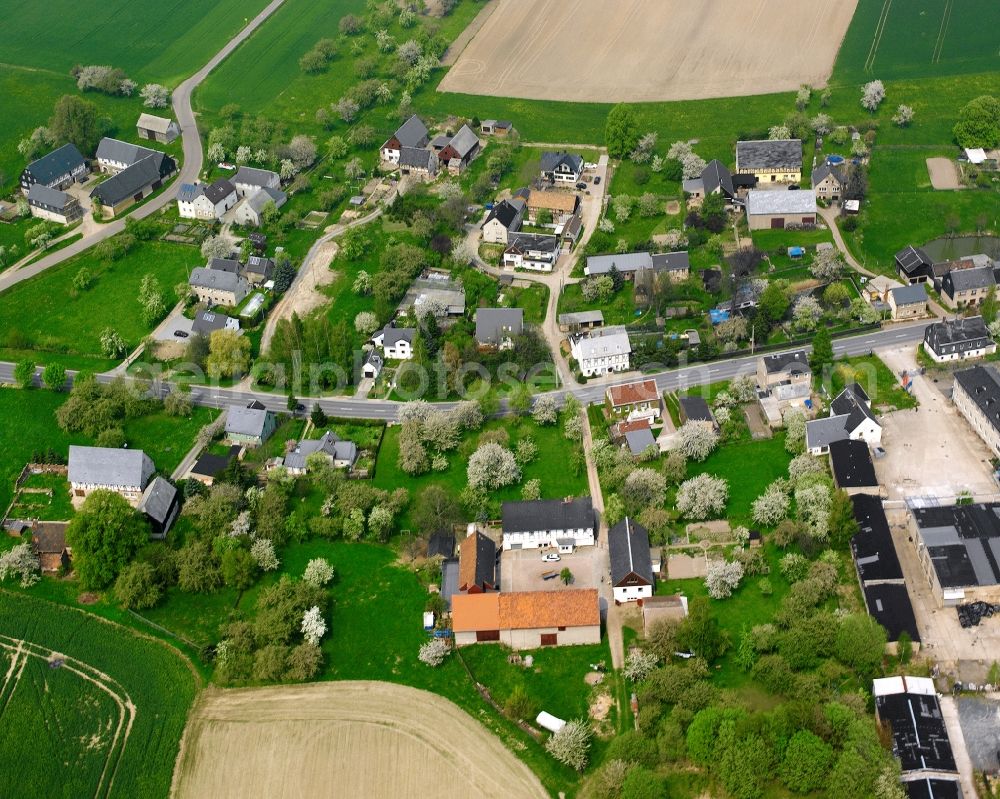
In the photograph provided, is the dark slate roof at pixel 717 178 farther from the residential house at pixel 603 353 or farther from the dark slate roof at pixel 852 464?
the dark slate roof at pixel 852 464

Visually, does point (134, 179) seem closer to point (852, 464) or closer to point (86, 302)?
point (86, 302)

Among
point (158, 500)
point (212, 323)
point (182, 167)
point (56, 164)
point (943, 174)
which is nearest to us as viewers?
point (158, 500)

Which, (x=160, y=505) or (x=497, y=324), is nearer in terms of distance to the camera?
(x=160, y=505)

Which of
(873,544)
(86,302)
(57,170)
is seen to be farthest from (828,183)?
Result: (57,170)

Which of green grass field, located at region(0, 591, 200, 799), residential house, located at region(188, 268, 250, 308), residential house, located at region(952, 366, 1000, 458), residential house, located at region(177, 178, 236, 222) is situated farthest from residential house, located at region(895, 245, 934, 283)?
green grass field, located at region(0, 591, 200, 799)

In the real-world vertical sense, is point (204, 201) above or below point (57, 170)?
above

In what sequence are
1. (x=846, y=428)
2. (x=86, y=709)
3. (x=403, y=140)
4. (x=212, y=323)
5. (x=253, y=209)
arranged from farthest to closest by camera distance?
(x=403, y=140)
(x=253, y=209)
(x=212, y=323)
(x=846, y=428)
(x=86, y=709)

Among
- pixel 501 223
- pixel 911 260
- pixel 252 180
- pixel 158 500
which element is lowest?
pixel 252 180

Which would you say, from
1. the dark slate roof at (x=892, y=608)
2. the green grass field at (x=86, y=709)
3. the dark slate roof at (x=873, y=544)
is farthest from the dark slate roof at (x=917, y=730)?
the green grass field at (x=86, y=709)
